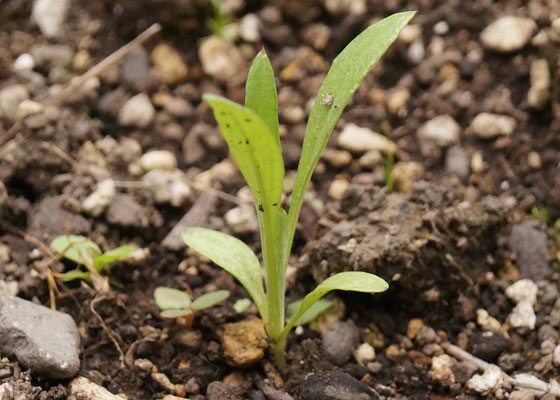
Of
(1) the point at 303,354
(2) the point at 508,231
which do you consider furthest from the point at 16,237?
(2) the point at 508,231

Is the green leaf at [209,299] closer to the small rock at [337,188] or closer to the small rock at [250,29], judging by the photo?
the small rock at [337,188]

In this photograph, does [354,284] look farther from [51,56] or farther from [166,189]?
[51,56]

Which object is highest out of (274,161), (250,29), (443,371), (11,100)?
(274,161)

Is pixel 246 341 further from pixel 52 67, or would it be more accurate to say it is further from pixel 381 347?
pixel 52 67

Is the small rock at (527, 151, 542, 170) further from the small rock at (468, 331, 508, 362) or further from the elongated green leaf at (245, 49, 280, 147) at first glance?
the elongated green leaf at (245, 49, 280, 147)

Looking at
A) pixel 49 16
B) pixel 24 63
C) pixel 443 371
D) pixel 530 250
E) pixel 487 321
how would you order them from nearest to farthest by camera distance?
pixel 443 371 < pixel 487 321 < pixel 530 250 < pixel 24 63 < pixel 49 16

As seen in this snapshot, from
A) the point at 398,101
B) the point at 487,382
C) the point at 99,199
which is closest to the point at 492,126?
the point at 398,101
